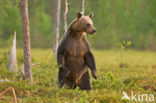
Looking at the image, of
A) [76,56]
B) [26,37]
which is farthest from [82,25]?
[26,37]

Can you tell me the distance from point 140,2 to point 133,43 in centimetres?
691

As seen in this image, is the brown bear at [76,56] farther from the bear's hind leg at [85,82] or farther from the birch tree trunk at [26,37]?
the birch tree trunk at [26,37]

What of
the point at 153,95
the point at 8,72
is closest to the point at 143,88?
the point at 153,95

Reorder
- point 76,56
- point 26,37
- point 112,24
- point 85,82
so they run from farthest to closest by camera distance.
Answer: point 112,24 < point 85,82 < point 76,56 < point 26,37

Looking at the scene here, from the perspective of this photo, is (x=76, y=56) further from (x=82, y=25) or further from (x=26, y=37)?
(x=26, y=37)

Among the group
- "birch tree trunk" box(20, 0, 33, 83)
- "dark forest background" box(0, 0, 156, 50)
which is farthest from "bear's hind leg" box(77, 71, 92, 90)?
"dark forest background" box(0, 0, 156, 50)

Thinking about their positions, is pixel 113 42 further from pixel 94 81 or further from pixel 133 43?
pixel 94 81

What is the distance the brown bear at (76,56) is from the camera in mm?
8531

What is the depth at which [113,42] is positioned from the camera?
43594 millimetres

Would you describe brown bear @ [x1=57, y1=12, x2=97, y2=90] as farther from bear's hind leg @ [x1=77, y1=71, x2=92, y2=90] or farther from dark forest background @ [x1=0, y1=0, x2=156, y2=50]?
dark forest background @ [x1=0, y1=0, x2=156, y2=50]

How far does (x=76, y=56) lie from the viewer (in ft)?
28.3

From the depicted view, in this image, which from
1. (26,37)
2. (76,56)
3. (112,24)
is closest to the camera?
(26,37)

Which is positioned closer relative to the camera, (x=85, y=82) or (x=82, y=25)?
(x=82, y=25)

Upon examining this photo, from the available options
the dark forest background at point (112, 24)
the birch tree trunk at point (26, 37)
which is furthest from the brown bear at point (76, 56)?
the dark forest background at point (112, 24)
